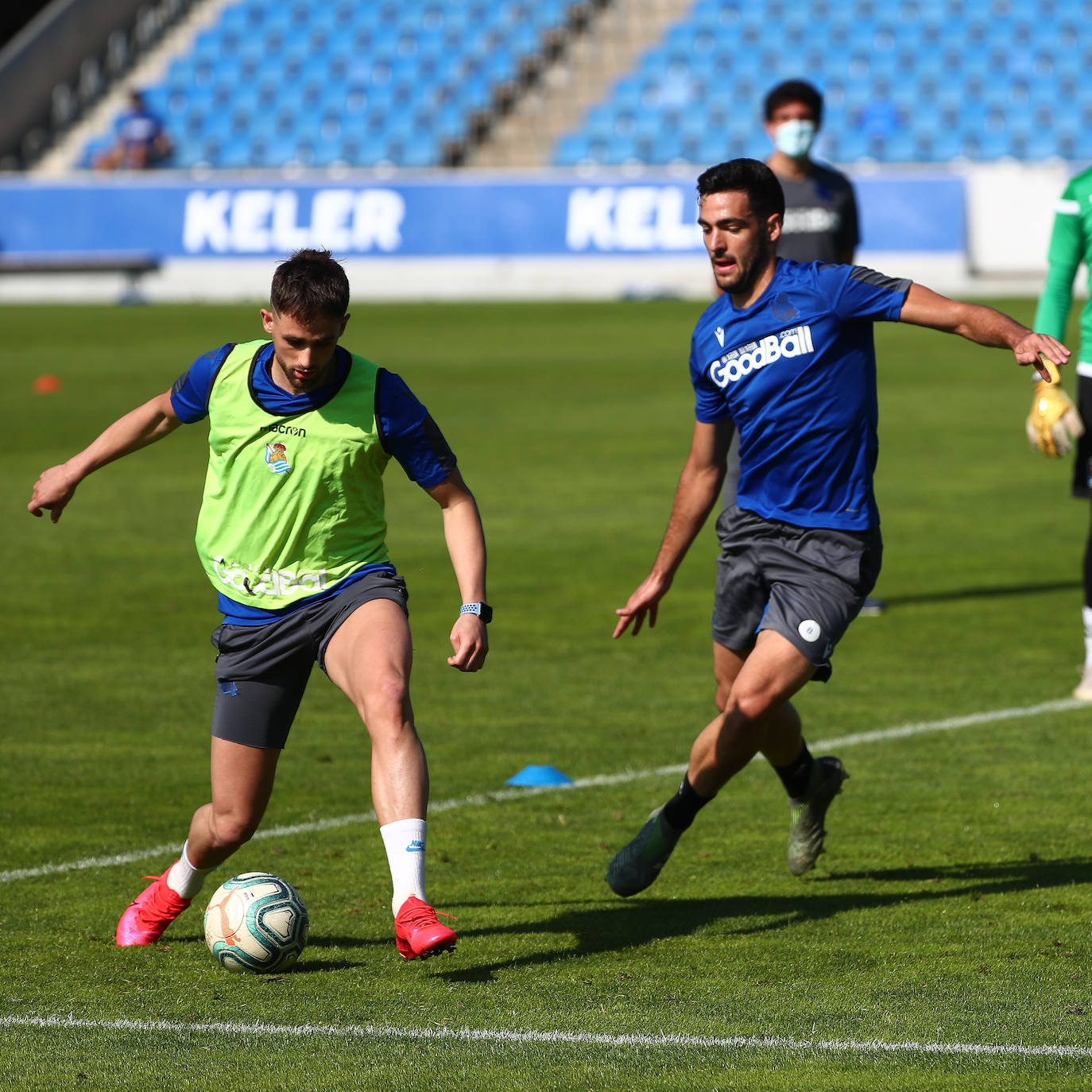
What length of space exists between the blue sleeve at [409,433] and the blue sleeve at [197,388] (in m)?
0.47

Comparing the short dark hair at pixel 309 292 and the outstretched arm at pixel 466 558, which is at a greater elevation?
the short dark hair at pixel 309 292

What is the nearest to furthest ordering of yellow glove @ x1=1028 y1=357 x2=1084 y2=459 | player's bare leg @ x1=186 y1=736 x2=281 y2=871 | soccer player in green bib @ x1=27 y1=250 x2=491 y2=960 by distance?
soccer player in green bib @ x1=27 y1=250 x2=491 y2=960, player's bare leg @ x1=186 y1=736 x2=281 y2=871, yellow glove @ x1=1028 y1=357 x2=1084 y2=459

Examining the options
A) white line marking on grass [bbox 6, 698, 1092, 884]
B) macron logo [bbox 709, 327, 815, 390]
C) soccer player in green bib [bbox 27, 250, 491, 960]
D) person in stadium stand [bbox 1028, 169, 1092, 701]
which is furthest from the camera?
person in stadium stand [bbox 1028, 169, 1092, 701]

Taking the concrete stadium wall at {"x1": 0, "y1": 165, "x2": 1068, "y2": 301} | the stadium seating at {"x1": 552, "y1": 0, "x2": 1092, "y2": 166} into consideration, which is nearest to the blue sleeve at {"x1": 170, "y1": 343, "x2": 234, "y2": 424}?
the concrete stadium wall at {"x1": 0, "y1": 165, "x2": 1068, "y2": 301}

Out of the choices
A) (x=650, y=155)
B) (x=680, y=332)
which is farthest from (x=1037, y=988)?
(x=650, y=155)

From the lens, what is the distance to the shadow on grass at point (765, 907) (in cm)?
555

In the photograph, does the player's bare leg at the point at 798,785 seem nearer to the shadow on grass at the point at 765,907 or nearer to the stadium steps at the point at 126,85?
the shadow on grass at the point at 765,907

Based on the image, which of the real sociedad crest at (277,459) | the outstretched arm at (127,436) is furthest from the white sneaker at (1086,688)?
the outstretched arm at (127,436)

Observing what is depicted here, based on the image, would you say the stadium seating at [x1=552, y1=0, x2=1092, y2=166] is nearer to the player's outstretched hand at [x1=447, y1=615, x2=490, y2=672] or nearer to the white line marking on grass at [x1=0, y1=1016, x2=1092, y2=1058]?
the player's outstretched hand at [x1=447, y1=615, x2=490, y2=672]

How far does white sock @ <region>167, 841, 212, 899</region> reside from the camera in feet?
18.0

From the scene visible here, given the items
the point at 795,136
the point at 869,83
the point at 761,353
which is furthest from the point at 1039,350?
the point at 869,83

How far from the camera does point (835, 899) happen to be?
5906 mm

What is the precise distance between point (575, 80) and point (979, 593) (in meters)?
27.8

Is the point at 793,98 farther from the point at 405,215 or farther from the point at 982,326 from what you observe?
the point at 405,215
